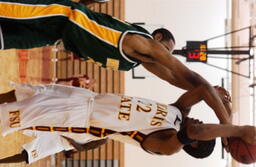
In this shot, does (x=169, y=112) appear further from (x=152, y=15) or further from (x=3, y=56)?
(x=152, y=15)

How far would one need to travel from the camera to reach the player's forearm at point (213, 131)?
185 cm

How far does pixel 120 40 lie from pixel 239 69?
3987mm

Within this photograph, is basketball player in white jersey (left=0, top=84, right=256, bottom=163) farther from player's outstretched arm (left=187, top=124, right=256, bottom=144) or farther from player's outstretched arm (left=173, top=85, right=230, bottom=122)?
player's outstretched arm (left=187, top=124, right=256, bottom=144)

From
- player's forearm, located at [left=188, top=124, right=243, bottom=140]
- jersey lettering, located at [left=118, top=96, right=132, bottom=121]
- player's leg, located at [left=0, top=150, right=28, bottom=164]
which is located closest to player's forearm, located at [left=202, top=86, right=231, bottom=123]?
player's forearm, located at [left=188, top=124, right=243, bottom=140]

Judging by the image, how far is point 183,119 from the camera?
2.43 meters

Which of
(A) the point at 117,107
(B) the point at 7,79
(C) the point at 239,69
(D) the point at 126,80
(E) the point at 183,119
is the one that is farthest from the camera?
(D) the point at 126,80

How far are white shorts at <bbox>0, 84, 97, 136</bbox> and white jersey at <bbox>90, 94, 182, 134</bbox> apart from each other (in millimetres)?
81

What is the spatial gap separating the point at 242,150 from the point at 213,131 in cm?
20

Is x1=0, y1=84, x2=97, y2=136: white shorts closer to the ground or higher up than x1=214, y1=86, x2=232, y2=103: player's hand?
closer to the ground

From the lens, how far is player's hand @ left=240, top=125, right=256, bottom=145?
5.94 ft

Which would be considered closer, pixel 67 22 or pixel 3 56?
pixel 67 22

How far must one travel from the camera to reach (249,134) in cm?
182

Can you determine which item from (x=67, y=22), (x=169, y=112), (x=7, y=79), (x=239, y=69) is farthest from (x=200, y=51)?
(x=67, y=22)

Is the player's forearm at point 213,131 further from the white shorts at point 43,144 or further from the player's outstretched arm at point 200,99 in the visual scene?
the white shorts at point 43,144
